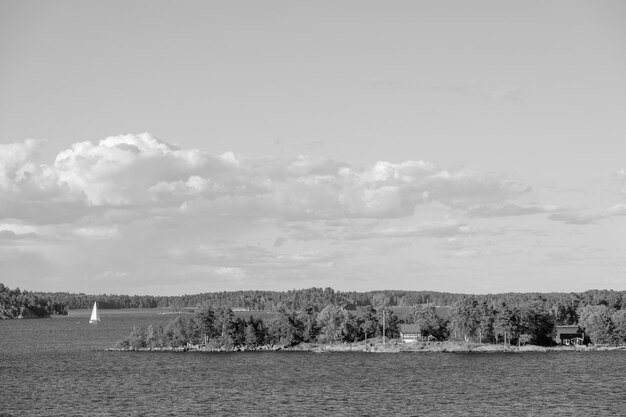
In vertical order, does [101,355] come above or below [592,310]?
below

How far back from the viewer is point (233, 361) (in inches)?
6216

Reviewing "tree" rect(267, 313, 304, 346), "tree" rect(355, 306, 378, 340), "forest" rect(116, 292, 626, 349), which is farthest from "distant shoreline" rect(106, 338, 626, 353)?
"tree" rect(355, 306, 378, 340)

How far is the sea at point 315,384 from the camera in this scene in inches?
3723

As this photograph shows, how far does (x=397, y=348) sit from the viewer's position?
180 m

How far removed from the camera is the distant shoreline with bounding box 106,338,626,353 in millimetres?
177125

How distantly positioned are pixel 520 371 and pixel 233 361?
5377 cm

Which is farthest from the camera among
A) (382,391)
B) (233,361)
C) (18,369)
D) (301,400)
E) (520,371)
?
(233,361)

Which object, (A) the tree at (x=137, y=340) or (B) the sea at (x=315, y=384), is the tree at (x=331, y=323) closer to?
(B) the sea at (x=315, y=384)

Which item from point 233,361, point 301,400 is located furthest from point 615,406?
point 233,361

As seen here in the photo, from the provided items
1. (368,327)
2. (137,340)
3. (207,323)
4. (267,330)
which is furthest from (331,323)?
(137,340)

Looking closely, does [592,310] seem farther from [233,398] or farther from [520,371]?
[233,398]

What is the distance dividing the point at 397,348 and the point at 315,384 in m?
64.5

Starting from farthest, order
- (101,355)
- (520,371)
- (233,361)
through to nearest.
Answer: (101,355) → (233,361) → (520,371)

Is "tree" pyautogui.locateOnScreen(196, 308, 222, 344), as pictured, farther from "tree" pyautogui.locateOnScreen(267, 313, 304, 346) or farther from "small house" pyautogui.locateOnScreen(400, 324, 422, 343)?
"small house" pyautogui.locateOnScreen(400, 324, 422, 343)
